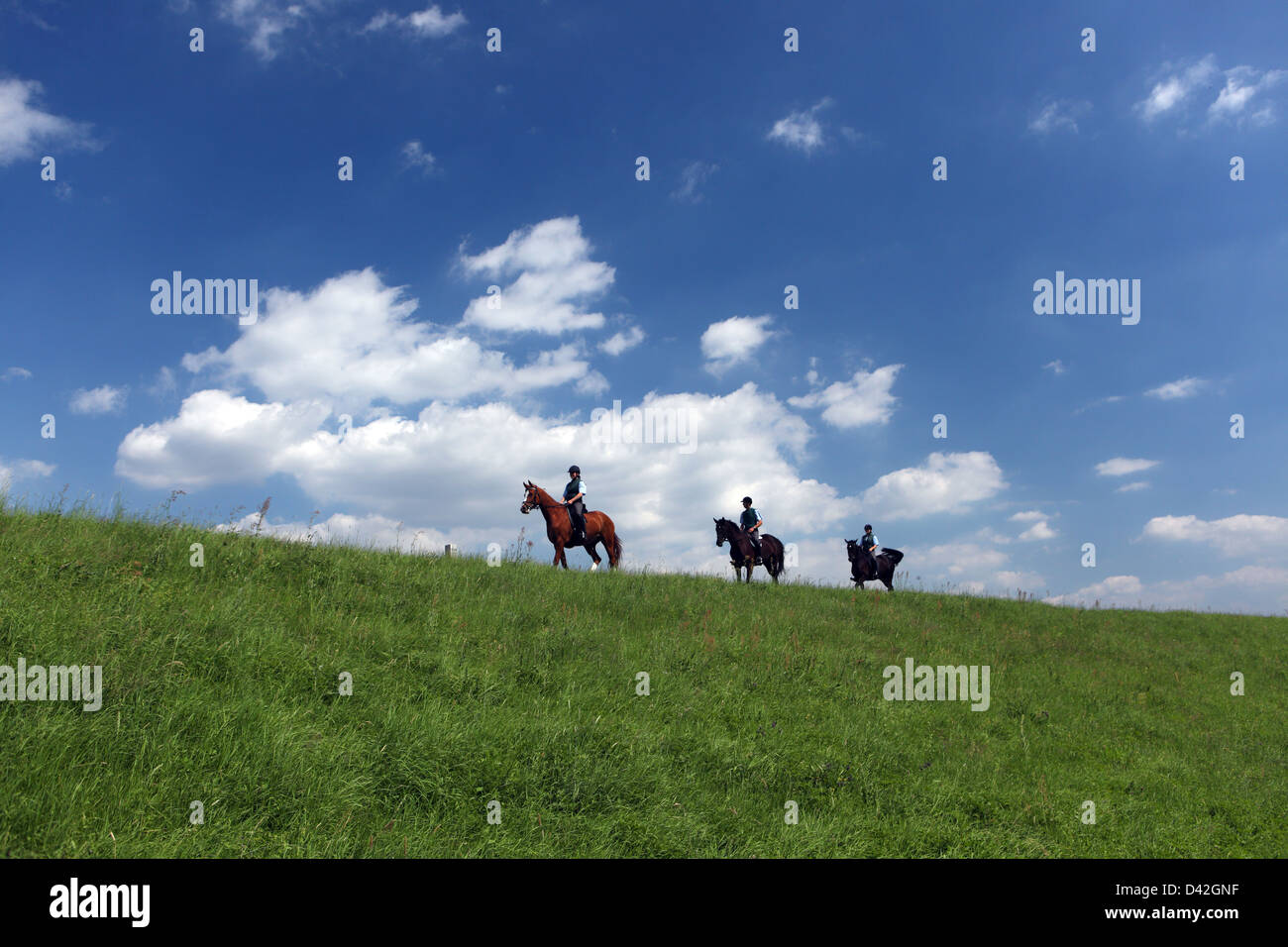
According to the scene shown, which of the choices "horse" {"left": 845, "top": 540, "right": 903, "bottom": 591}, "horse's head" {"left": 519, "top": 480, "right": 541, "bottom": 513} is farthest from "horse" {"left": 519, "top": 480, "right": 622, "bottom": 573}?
"horse" {"left": 845, "top": 540, "right": 903, "bottom": 591}

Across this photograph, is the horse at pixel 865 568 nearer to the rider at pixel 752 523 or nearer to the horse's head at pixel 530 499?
the rider at pixel 752 523

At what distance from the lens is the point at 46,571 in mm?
9297

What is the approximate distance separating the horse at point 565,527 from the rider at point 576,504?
0.16m

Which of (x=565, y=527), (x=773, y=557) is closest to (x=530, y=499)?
(x=565, y=527)

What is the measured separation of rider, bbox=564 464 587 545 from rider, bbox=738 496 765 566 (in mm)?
5858

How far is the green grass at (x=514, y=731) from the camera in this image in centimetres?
609

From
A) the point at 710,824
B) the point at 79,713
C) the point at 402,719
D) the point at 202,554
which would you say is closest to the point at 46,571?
the point at 202,554

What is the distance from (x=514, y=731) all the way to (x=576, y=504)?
13819 mm

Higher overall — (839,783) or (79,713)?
(79,713)

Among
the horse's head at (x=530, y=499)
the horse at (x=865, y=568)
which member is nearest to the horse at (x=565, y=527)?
the horse's head at (x=530, y=499)

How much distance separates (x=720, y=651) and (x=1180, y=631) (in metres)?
21.3

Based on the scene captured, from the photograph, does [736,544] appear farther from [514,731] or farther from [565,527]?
[514,731]
